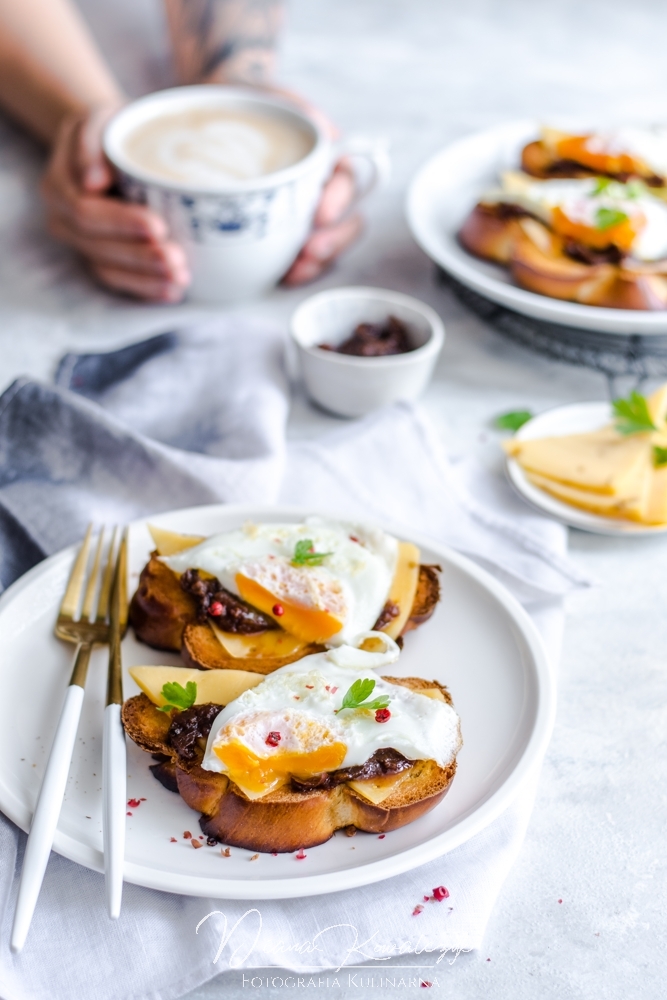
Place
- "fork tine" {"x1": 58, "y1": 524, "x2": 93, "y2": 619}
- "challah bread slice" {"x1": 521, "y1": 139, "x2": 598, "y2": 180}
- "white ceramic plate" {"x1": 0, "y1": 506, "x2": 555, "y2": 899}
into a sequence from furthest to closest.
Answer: "challah bread slice" {"x1": 521, "y1": 139, "x2": 598, "y2": 180}, "fork tine" {"x1": 58, "y1": 524, "x2": 93, "y2": 619}, "white ceramic plate" {"x1": 0, "y1": 506, "x2": 555, "y2": 899}

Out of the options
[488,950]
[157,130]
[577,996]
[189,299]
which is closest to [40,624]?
[488,950]

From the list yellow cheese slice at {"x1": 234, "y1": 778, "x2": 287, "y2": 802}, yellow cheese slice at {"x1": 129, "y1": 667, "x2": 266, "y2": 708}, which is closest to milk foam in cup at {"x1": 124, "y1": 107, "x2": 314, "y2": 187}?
yellow cheese slice at {"x1": 129, "y1": 667, "x2": 266, "y2": 708}

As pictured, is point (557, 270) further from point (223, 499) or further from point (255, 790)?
point (255, 790)

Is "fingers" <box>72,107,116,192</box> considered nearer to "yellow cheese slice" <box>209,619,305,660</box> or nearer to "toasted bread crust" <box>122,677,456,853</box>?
"yellow cheese slice" <box>209,619,305,660</box>

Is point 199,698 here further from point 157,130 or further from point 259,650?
point 157,130

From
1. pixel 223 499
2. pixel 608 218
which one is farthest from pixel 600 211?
pixel 223 499

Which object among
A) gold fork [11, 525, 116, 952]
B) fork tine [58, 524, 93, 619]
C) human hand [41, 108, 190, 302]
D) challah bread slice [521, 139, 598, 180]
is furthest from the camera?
challah bread slice [521, 139, 598, 180]
